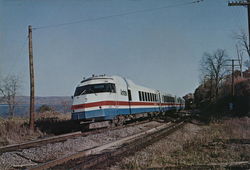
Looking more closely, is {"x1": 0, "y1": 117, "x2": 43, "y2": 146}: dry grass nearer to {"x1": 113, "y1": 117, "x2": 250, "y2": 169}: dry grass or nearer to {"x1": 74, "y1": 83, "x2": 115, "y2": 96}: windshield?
{"x1": 74, "y1": 83, "x2": 115, "y2": 96}: windshield

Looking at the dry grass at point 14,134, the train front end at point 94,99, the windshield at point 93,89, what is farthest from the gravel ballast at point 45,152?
the windshield at point 93,89

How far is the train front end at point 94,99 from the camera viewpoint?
16.3 meters

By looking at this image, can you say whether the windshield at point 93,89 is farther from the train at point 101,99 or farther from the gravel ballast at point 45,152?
the gravel ballast at point 45,152

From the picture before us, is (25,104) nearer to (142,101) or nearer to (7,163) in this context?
(142,101)

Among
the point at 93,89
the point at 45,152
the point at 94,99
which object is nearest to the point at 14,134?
the point at 94,99

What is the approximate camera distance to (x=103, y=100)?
16.8m

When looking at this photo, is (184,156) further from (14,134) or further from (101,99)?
(14,134)

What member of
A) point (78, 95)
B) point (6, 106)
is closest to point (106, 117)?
point (78, 95)

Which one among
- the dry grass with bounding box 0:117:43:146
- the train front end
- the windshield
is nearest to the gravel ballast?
the train front end

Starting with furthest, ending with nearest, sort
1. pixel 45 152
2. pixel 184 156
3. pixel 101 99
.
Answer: pixel 101 99 → pixel 45 152 → pixel 184 156

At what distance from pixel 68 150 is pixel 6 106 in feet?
91.0

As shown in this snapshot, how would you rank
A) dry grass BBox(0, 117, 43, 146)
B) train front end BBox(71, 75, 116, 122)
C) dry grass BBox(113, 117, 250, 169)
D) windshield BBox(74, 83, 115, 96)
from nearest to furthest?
dry grass BBox(113, 117, 250, 169) → dry grass BBox(0, 117, 43, 146) → train front end BBox(71, 75, 116, 122) → windshield BBox(74, 83, 115, 96)

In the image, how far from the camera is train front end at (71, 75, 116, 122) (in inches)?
641

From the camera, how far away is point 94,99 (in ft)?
54.4
